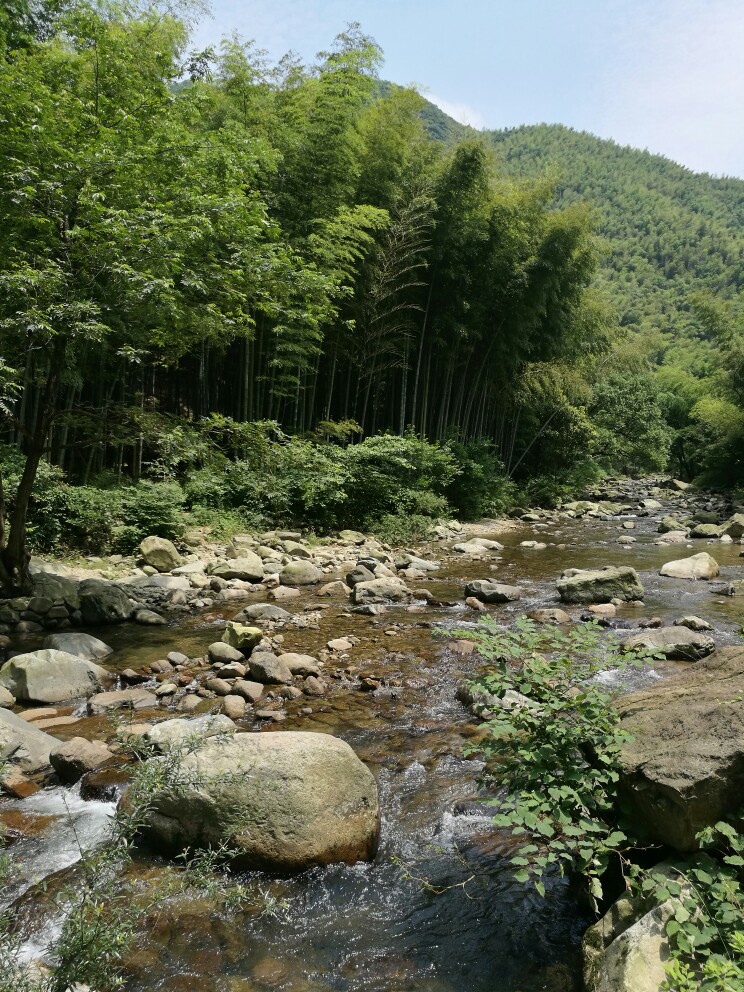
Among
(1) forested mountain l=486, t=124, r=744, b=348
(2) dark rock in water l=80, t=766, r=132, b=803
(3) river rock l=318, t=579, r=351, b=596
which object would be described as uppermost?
(1) forested mountain l=486, t=124, r=744, b=348

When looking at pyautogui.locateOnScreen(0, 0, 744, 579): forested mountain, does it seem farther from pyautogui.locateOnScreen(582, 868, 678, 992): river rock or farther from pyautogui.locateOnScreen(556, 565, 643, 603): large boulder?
pyautogui.locateOnScreen(582, 868, 678, 992): river rock

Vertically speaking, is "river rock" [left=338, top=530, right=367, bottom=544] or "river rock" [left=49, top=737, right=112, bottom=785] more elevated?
"river rock" [left=49, top=737, right=112, bottom=785]

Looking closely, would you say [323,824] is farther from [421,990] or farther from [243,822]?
[421,990]

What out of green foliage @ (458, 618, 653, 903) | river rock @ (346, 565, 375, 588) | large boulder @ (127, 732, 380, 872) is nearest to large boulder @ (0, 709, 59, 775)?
large boulder @ (127, 732, 380, 872)

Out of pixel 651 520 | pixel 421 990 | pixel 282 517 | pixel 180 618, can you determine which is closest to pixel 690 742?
pixel 421 990

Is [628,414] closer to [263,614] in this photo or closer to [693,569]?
[693,569]

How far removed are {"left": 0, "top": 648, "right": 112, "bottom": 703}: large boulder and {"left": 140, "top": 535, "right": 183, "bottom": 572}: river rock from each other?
3.86m

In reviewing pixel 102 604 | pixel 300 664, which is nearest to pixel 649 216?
pixel 102 604

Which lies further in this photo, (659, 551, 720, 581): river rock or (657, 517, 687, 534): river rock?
(657, 517, 687, 534): river rock

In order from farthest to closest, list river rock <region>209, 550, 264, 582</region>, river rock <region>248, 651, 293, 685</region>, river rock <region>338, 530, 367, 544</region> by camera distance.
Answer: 1. river rock <region>338, 530, 367, 544</region>
2. river rock <region>209, 550, 264, 582</region>
3. river rock <region>248, 651, 293, 685</region>

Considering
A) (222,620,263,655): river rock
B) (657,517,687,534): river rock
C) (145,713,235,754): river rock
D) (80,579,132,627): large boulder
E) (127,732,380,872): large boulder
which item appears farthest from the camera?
(657,517,687,534): river rock

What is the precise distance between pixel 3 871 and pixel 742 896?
7.20 feet

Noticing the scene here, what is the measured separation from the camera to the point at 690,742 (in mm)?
2311

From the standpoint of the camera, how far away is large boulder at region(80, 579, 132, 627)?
6.96m
